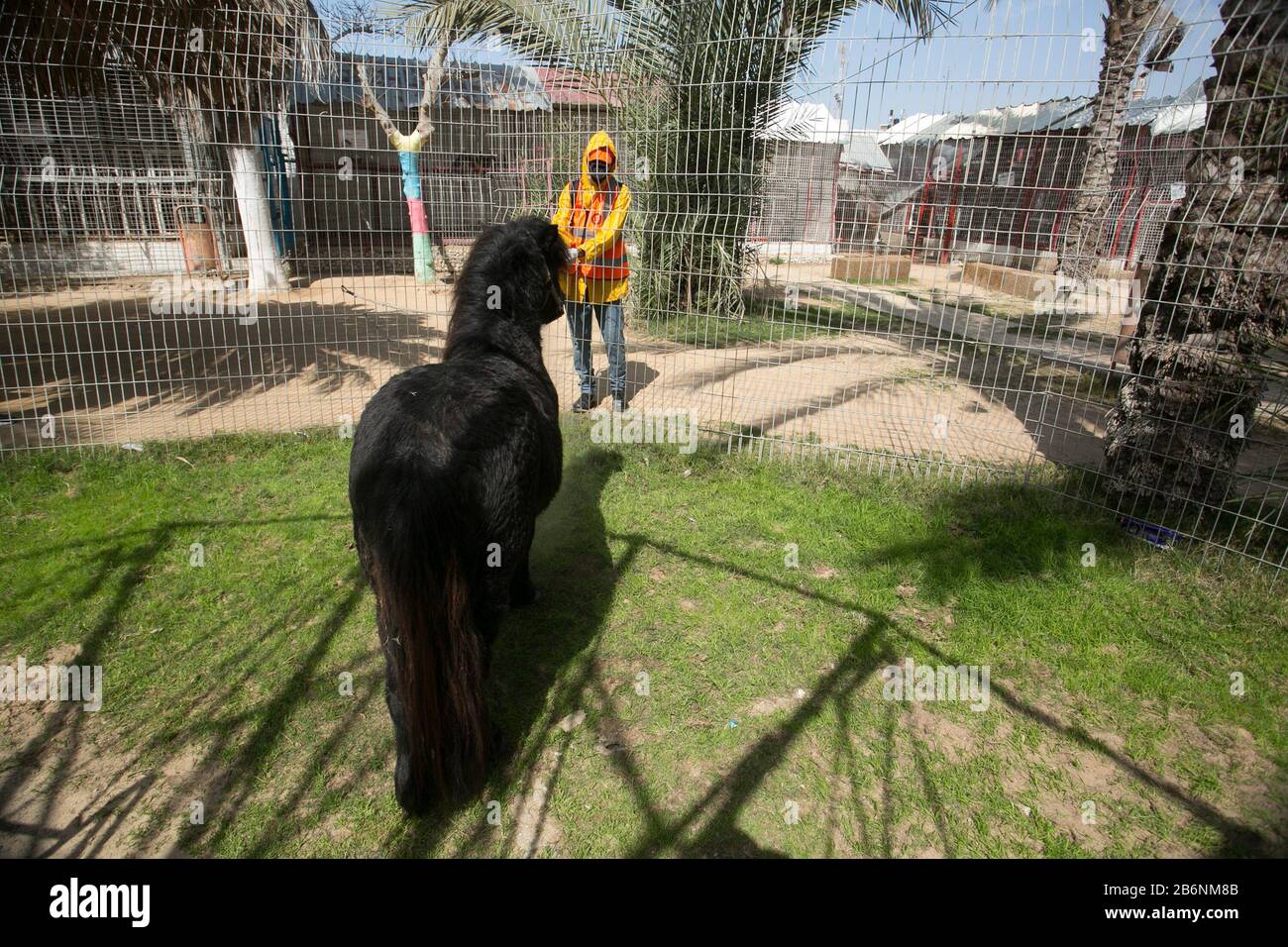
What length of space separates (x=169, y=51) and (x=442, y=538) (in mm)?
6073

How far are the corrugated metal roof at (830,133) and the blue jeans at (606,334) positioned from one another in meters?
2.31

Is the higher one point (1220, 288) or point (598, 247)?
point (598, 247)

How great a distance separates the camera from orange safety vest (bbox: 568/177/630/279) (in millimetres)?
5840

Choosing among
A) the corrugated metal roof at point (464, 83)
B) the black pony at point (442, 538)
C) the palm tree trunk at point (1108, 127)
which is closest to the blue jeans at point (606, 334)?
the corrugated metal roof at point (464, 83)

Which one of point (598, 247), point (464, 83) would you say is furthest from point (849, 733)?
point (464, 83)

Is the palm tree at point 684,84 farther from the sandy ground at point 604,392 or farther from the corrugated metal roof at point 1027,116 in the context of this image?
the corrugated metal roof at point 1027,116

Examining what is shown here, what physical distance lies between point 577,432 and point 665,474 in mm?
1111

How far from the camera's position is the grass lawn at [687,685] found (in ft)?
8.37

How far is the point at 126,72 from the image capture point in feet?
17.5

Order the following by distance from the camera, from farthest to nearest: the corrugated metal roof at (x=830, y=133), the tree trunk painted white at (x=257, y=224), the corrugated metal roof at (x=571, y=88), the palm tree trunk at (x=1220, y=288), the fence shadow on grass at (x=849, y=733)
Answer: the tree trunk painted white at (x=257, y=224)
the corrugated metal roof at (x=571, y=88)
the corrugated metal roof at (x=830, y=133)
the palm tree trunk at (x=1220, y=288)
the fence shadow on grass at (x=849, y=733)

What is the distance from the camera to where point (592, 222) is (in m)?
5.85

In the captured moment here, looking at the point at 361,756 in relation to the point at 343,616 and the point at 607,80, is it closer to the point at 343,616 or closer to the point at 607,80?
the point at 343,616

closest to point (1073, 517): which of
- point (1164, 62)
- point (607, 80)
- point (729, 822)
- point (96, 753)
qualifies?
point (1164, 62)

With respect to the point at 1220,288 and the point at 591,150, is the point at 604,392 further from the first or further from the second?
the point at 1220,288
